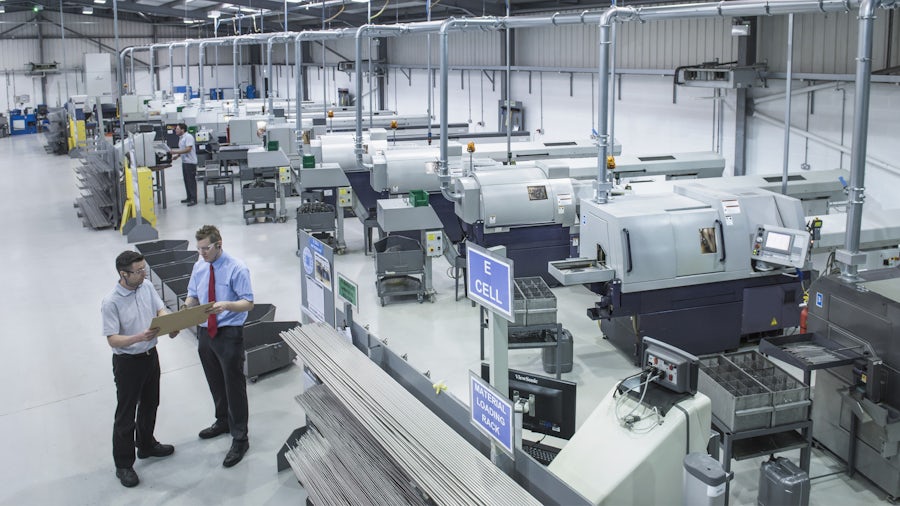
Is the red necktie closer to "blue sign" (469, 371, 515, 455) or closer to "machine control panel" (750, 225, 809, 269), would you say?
"blue sign" (469, 371, 515, 455)

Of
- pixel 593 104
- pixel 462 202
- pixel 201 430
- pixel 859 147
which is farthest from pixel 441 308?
pixel 593 104

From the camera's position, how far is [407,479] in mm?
4148

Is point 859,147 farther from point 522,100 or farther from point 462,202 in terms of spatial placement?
point 522,100

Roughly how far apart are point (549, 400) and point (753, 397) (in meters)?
1.42

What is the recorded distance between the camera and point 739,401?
16.3 ft

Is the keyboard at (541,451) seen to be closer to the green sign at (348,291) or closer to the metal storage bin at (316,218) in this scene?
the green sign at (348,291)

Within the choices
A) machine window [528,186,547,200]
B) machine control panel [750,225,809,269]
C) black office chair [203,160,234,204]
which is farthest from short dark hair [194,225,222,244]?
black office chair [203,160,234,204]

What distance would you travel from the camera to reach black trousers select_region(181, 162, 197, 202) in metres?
15.6

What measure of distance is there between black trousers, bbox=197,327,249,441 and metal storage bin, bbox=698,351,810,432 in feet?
10.2

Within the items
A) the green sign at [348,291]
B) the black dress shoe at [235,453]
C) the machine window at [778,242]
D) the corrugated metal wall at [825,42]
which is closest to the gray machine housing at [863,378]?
the machine window at [778,242]

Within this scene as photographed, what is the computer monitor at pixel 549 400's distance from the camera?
4.44 meters

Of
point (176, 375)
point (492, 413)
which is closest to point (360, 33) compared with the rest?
point (176, 375)

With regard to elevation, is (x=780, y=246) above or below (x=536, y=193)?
below

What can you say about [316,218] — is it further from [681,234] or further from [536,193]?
[681,234]
